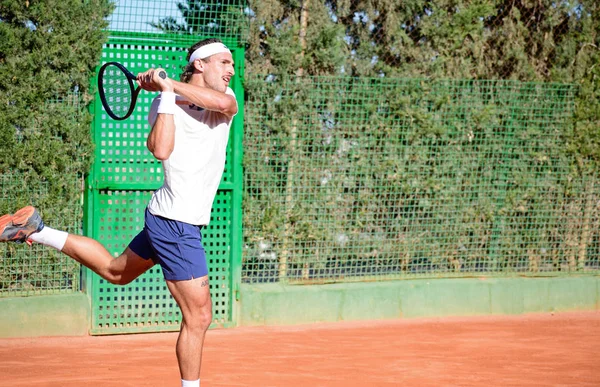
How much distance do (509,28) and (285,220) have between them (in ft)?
10.9

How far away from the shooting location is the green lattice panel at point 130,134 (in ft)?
22.1

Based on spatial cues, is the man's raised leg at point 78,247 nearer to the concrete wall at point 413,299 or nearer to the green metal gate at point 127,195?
the green metal gate at point 127,195

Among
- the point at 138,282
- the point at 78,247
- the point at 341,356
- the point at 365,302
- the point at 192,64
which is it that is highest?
the point at 192,64

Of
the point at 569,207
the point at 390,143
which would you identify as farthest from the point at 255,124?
the point at 569,207

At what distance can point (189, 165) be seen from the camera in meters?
4.06

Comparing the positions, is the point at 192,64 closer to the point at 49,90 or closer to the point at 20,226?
the point at 20,226

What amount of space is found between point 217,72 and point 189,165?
21.6 inches

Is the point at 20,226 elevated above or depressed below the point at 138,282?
above

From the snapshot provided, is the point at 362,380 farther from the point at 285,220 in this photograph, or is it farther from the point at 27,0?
the point at 27,0

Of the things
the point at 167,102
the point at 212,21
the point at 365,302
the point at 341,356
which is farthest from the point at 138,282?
the point at 167,102

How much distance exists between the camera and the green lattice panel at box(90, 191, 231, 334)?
6781 mm

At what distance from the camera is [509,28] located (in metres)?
8.55

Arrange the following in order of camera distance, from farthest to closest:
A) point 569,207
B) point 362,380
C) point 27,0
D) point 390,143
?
point 569,207 < point 390,143 < point 27,0 < point 362,380

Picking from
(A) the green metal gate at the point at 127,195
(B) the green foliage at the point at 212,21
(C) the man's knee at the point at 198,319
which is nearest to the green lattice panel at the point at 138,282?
(A) the green metal gate at the point at 127,195
